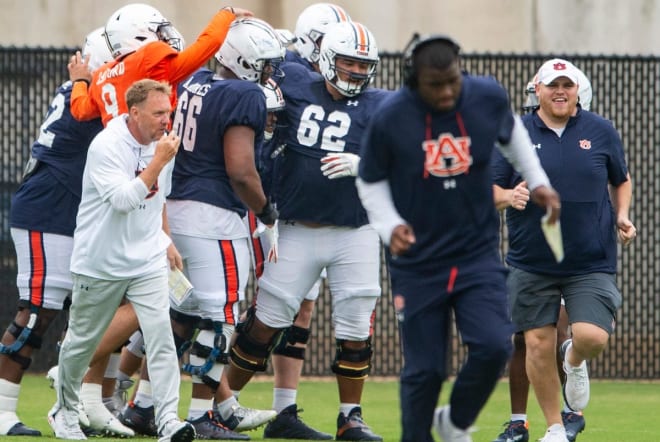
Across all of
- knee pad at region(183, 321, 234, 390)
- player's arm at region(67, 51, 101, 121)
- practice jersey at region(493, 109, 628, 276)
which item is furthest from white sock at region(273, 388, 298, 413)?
player's arm at region(67, 51, 101, 121)

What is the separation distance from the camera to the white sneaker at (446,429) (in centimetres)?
643

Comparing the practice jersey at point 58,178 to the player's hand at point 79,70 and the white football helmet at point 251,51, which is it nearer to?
the player's hand at point 79,70

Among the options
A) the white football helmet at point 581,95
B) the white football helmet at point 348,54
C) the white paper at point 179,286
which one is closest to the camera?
the white paper at point 179,286

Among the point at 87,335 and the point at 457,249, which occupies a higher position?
the point at 457,249

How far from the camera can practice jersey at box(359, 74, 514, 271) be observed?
20.6 feet

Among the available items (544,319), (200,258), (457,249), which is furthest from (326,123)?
(457,249)

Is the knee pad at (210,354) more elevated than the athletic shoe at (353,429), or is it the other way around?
the knee pad at (210,354)

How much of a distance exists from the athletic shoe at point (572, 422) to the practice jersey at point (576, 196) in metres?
1.01

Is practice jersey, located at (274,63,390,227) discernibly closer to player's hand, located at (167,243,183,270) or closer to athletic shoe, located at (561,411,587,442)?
player's hand, located at (167,243,183,270)

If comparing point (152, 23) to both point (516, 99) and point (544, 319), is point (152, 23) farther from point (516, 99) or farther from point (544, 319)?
point (516, 99)

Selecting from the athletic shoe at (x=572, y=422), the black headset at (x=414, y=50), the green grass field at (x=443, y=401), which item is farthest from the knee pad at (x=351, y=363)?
the black headset at (x=414, y=50)

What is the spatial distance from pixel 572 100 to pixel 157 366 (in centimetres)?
293

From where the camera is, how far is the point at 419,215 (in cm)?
638

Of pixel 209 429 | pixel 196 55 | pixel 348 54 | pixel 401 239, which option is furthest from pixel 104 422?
pixel 401 239
